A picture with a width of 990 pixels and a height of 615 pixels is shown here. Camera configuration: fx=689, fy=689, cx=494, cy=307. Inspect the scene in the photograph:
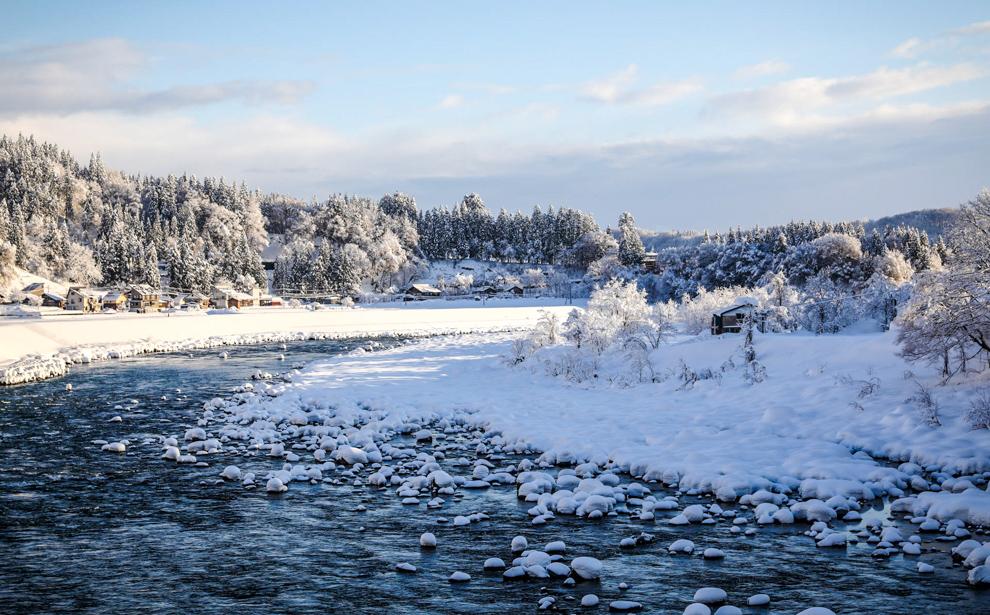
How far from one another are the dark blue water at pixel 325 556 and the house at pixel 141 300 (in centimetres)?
7616

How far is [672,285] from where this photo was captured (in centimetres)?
10756

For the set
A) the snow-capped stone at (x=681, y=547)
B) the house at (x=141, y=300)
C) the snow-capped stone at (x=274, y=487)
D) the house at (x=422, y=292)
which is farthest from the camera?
the house at (x=422, y=292)

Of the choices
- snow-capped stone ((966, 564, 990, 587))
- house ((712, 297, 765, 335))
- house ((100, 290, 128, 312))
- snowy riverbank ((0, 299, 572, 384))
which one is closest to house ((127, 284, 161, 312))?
house ((100, 290, 128, 312))

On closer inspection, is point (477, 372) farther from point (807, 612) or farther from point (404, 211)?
point (404, 211)

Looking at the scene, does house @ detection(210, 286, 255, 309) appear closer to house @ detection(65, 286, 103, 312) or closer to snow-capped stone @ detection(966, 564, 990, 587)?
house @ detection(65, 286, 103, 312)

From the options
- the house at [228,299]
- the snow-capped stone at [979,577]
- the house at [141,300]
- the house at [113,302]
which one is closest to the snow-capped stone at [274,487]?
the snow-capped stone at [979,577]

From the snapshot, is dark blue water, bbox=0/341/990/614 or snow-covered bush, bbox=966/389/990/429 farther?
snow-covered bush, bbox=966/389/990/429

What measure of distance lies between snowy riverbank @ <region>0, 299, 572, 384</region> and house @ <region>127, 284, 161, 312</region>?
1808 centimetres

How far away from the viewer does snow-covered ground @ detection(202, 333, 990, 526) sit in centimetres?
1483

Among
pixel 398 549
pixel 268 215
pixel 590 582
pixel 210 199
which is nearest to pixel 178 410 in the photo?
pixel 398 549

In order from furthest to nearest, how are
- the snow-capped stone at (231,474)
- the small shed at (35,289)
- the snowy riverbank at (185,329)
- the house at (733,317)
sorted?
the small shed at (35,289) → the house at (733,317) → the snowy riverbank at (185,329) → the snow-capped stone at (231,474)

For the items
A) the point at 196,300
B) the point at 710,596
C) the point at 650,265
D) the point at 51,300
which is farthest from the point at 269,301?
the point at 710,596

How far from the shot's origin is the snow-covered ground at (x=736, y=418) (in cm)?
1483

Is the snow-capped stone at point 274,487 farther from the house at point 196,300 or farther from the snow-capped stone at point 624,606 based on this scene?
the house at point 196,300
